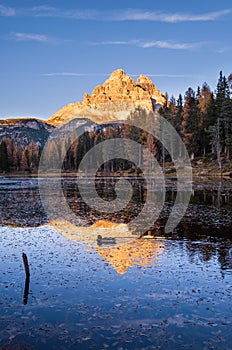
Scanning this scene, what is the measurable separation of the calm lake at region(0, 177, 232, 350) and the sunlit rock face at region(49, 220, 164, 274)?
0.18ft

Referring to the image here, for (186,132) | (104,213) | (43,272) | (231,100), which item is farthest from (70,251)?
(186,132)

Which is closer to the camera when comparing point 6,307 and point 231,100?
point 6,307

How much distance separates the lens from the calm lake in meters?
8.76

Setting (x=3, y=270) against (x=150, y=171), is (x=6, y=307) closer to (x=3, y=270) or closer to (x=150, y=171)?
(x=3, y=270)

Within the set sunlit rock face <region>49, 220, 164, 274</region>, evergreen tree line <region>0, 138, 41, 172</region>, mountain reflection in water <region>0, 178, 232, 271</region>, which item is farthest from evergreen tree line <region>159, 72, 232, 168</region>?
evergreen tree line <region>0, 138, 41, 172</region>

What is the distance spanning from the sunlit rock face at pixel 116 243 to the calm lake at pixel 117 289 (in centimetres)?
5

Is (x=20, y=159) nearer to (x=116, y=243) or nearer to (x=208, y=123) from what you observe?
(x=208, y=123)

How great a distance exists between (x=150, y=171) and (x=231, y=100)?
104 feet

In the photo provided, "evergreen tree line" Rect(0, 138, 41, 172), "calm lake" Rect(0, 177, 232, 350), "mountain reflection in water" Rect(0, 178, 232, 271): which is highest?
"evergreen tree line" Rect(0, 138, 41, 172)

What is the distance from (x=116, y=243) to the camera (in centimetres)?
1866

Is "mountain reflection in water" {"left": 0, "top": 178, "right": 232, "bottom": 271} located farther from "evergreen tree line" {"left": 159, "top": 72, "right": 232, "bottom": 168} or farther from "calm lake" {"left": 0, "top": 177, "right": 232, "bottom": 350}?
"evergreen tree line" {"left": 159, "top": 72, "right": 232, "bottom": 168}

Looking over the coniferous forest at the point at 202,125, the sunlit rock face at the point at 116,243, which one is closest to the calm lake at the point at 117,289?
the sunlit rock face at the point at 116,243

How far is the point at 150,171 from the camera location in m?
100

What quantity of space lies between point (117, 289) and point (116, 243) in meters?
6.65
